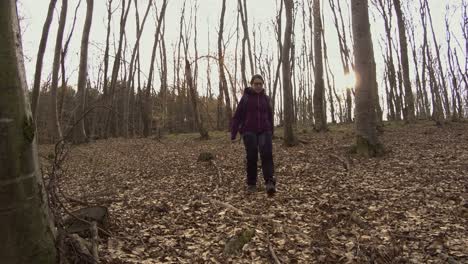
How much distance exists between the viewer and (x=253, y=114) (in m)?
6.08

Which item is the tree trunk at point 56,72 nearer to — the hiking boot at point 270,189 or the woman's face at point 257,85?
the woman's face at point 257,85

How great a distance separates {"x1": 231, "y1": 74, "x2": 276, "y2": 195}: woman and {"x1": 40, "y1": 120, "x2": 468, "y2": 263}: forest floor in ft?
1.87

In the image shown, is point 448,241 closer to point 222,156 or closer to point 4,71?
point 4,71

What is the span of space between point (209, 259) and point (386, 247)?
181 centimetres

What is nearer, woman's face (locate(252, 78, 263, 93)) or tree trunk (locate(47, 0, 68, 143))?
woman's face (locate(252, 78, 263, 93))

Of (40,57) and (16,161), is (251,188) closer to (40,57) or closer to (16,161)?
(16,161)

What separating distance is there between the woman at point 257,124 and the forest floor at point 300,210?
0.57 metres

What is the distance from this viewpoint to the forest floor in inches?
151

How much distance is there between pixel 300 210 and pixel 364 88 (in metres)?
4.66

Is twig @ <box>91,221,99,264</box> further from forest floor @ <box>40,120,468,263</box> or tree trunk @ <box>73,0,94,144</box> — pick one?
tree trunk @ <box>73,0,94,144</box>

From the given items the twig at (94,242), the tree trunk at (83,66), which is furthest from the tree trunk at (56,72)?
the twig at (94,242)

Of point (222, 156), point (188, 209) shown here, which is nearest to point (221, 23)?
point (222, 156)

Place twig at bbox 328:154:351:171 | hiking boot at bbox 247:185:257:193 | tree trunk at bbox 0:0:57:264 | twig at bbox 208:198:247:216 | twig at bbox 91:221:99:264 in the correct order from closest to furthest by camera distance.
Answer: tree trunk at bbox 0:0:57:264 < twig at bbox 91:221:99:264 < twig at bbox 208:198:247:216 < hiking boot at bbox 247:185:257:193 < twig at bbox 328:154:351:171

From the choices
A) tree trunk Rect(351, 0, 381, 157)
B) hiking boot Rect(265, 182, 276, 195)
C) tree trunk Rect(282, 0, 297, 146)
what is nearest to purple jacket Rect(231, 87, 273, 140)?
hiking boot Rect(265, 182, 276, 195)
